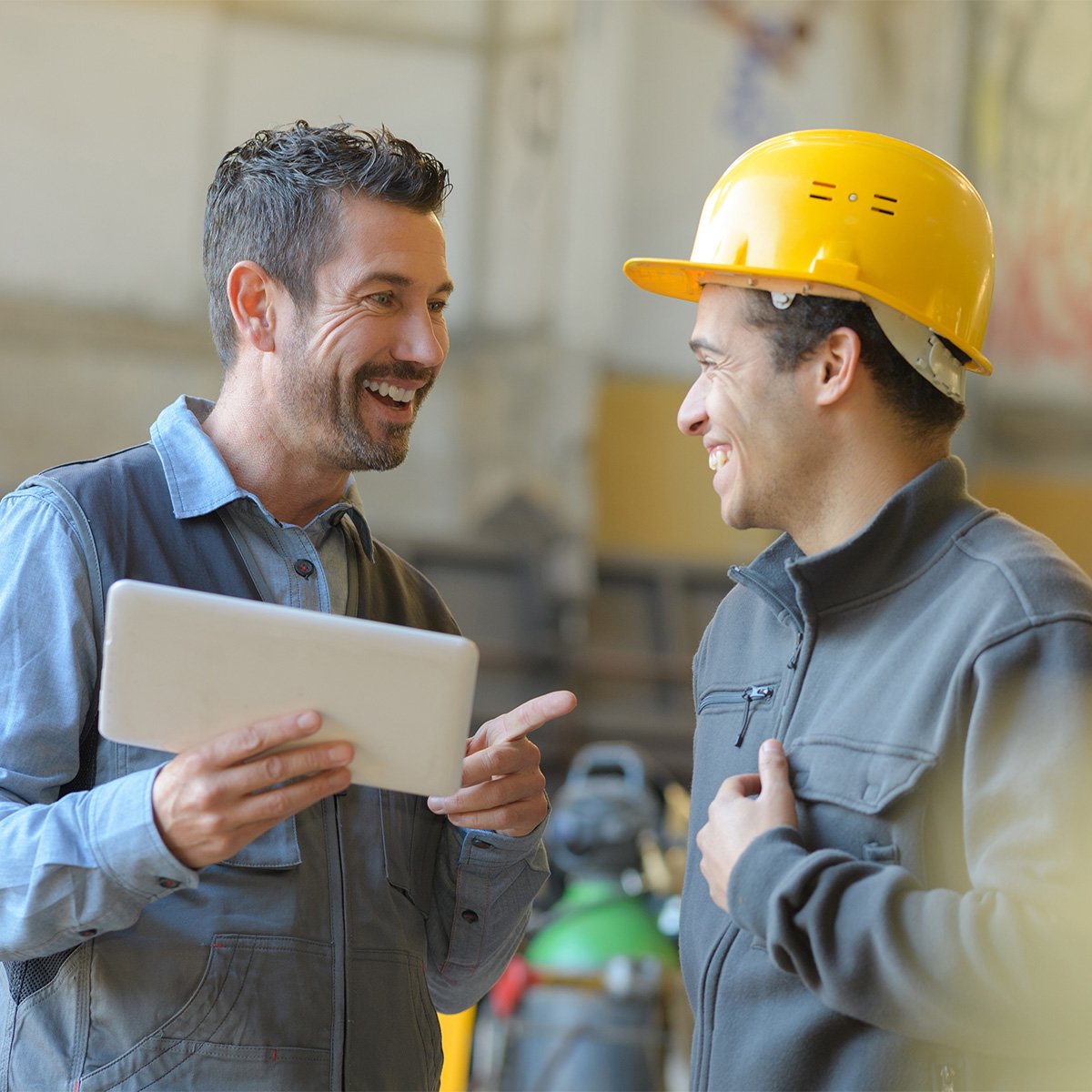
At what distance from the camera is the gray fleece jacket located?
1.64 meters

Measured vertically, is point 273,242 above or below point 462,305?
above

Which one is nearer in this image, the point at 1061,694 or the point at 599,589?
the point at 1061,694

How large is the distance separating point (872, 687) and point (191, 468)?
110 cm

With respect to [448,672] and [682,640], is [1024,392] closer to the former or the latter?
[682,640]

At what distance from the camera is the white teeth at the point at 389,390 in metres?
2.45

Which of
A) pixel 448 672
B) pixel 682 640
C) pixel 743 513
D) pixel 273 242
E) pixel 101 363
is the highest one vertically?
pixel 273 242

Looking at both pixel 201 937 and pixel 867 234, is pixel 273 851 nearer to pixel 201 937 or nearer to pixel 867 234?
pixel 201 937

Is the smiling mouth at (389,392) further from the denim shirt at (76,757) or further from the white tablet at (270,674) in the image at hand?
the white tablet at (270,674)

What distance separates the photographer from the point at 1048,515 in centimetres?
991

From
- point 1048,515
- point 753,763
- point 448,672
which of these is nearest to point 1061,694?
point 753,763

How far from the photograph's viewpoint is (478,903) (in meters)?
2.43

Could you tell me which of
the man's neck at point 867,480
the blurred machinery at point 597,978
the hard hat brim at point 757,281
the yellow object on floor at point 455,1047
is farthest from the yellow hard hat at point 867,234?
the blurred machinery at point 597,978

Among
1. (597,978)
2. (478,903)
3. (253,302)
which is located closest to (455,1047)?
(597,978)

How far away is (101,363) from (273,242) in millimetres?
6418
